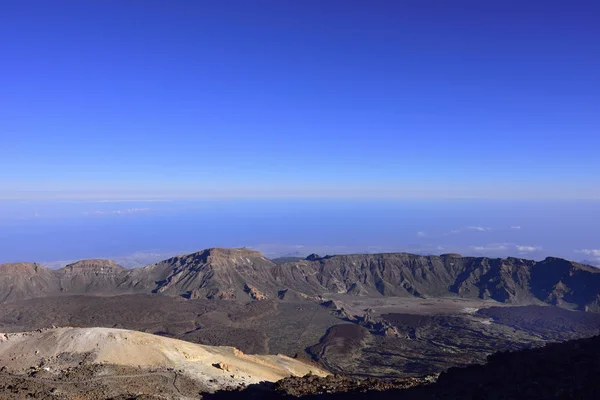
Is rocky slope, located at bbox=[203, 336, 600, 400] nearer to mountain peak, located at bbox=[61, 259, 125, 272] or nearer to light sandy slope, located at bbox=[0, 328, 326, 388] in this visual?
light sandy slope, located at bbox=[0, 328, 326, 388]

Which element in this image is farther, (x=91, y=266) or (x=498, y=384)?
(x=91, y=266)

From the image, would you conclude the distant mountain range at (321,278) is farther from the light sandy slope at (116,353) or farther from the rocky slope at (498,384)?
the rocky slope at (498,384)

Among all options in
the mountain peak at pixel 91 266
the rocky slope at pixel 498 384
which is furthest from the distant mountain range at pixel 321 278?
the rocky slope at pixel 498 384

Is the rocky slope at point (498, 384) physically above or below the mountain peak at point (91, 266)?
above

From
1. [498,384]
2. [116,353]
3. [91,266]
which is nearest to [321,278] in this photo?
[91,266]

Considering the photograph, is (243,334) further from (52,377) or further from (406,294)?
(406,294)

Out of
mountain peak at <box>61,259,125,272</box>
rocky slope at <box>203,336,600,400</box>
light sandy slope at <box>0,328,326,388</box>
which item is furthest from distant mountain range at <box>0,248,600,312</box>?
rocky slope at <box>203,336,600,400</box>

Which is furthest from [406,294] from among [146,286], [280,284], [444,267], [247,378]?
[247,378]

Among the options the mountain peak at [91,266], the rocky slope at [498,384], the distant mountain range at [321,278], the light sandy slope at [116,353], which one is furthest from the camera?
the mountain peak at [91,266]

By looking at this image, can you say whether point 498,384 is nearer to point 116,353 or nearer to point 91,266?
point 116,353
